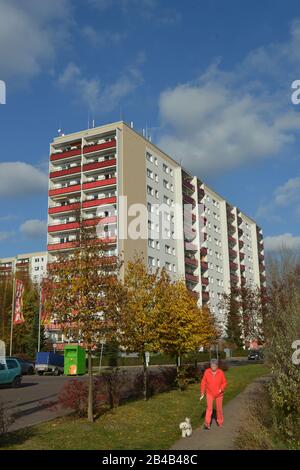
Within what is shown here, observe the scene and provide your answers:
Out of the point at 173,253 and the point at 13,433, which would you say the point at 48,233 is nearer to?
the point at 173,253

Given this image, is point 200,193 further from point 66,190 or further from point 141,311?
point 141,311

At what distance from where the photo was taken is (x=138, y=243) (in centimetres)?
A: 6159

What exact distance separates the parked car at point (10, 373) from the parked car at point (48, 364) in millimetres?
12945

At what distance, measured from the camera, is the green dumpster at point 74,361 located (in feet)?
120

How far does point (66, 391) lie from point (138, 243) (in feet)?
157

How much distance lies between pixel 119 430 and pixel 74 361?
26490mm

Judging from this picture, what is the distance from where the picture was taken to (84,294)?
12320 mm

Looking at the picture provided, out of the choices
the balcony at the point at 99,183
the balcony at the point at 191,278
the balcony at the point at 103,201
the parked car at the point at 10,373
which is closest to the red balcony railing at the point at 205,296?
the balcony at the point at 191,278

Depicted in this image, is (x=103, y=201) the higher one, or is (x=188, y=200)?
(x=188, y=200)

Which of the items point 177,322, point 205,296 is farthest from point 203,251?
point 177,322

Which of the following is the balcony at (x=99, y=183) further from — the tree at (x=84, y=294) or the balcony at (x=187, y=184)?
the tree at (x=84, y=294)

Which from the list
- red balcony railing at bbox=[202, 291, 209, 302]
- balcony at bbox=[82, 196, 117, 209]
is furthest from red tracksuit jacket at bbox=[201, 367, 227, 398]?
red balcony railing at bbox=[202, 291, 209, 302]

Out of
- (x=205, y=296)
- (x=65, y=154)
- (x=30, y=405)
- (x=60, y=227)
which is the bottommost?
(x=30, y=405)
